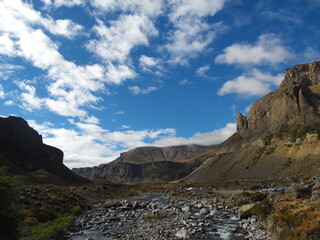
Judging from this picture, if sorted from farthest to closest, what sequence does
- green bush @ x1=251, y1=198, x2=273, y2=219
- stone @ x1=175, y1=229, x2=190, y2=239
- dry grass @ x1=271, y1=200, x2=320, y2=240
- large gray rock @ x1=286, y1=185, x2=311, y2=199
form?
large gray rock @ x1=286, y1=185, x2=311, y2=199 < green bush @ x1=251, y1=198, x2=273, y2=219 < stone @ x1=175, y1=229, x2=190, y2=239 < dry grass @ x1=271, y1=200, x2=320, y2=240

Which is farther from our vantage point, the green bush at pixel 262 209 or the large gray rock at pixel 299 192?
the large gray rock at pixel 299 192

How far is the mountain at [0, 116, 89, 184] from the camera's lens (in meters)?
165

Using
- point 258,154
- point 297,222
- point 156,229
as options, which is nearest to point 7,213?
point 156,229

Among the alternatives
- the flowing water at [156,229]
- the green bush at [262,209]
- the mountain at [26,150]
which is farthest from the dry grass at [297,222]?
the mountain at [26,150]

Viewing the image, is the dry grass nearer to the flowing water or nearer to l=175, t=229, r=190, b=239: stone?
the flowing water

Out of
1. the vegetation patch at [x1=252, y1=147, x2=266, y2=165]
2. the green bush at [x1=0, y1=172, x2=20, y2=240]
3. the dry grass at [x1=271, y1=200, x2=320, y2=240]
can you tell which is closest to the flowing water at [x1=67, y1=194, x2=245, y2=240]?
the dry grass at [x1=271, y1=200, x2=320, y2=240]

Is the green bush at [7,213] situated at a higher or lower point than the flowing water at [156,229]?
higher

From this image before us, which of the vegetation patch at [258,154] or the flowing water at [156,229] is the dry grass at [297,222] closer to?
the flowing water at [156,229]

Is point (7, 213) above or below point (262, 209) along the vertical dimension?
above

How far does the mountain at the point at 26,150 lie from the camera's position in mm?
164875

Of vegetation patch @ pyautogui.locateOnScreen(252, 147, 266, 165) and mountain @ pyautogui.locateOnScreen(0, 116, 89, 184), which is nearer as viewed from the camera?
mountain @ pyautogui.locateOnScreen(0, 116, 89, 184)

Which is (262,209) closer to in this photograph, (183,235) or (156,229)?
(183,235)

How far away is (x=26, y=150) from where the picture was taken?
17788 centimetres

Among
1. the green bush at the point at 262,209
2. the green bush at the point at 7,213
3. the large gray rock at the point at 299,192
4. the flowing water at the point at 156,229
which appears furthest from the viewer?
the large gray rock at the point at 299,192
